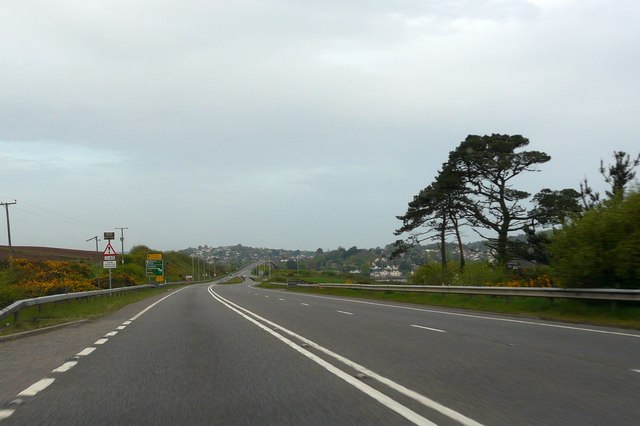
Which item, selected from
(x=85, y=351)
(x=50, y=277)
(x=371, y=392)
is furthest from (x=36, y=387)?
(x=50, y=277)

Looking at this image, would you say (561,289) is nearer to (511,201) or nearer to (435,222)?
(511,201)

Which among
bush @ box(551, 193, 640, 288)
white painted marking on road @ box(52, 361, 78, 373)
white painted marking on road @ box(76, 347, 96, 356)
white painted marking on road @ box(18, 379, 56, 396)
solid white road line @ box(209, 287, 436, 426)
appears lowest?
solid white road line @ box(209, 287, 436, 426)

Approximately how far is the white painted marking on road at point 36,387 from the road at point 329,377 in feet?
0.05

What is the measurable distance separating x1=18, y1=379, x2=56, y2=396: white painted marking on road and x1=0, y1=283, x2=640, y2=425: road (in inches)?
0.5

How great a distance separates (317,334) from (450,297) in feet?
55.8

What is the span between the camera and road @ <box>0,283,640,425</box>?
6.83m

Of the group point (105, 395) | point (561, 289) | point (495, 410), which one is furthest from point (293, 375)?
point (561, 289)

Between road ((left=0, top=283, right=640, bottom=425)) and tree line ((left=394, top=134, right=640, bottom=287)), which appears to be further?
tree line ((left=394, top=134, right=640, bottom=287))

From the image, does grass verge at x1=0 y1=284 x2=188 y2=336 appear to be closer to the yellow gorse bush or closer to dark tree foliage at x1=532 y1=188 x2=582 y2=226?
the yellow gorse bush

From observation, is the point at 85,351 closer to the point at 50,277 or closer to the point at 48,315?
the point at 48,315

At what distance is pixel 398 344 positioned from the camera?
13.3 m

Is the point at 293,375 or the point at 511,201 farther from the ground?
the point at 511,201

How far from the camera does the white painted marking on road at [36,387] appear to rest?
8.16 meters

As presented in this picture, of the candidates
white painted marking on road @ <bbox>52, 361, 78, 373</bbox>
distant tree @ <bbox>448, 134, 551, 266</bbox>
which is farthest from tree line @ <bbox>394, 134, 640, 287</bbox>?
white painted marking on road @ <bbox>52, 361, 78, 373</bbox>
